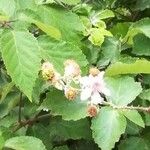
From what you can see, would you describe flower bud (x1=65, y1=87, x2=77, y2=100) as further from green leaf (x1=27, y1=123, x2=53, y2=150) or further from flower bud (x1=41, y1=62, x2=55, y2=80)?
green leaf (x1=27, y1=123, x2=53, y2=150)

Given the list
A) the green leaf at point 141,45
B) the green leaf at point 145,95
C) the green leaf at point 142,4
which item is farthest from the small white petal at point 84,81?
the green leaf at point 142,4

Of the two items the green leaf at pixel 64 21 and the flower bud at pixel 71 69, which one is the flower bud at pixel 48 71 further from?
the green leaf at pixel 64 21

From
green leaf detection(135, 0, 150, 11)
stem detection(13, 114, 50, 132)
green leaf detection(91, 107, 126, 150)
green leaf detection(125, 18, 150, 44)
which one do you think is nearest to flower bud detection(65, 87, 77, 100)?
green leaf detection(91, 107, 126, 150)

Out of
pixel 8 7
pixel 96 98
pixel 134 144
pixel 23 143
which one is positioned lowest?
pixel 134 144

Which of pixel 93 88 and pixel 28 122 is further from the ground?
pixel 93 88

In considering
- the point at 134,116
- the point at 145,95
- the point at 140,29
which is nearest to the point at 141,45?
the point at 140,29

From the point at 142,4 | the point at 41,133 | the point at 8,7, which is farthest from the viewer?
the point at 142,4

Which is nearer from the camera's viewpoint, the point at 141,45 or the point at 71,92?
the point at 71,92

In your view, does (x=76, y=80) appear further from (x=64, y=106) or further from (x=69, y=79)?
(x=64, y=106)
